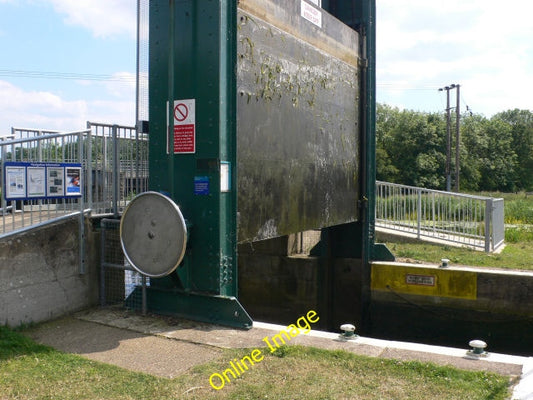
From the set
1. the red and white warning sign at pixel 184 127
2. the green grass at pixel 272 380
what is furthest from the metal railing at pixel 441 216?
the green grass at pixel 272 380

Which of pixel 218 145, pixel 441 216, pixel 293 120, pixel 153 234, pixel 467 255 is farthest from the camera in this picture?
pixel 441 216

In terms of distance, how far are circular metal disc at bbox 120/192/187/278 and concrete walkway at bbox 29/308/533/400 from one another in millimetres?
726

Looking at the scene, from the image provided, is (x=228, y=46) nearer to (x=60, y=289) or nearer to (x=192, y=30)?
(x=192, y=30)

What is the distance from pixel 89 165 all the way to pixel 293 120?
9.99 ft

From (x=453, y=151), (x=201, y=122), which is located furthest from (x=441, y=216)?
(x=453, y=151)

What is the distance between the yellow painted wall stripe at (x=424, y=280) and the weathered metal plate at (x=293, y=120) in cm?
145

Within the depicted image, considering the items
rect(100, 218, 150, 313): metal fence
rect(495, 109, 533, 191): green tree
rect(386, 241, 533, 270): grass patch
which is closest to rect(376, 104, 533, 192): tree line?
rect(495, 109, 533, 191): green tree

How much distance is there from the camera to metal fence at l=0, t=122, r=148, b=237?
6.60m

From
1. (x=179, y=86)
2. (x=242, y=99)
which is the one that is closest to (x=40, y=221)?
(x=179, y=86)

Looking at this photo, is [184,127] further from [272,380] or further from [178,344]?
[272,380]

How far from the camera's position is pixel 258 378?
4730 mm

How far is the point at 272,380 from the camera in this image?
4672 mm

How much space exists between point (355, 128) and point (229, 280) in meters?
5.18

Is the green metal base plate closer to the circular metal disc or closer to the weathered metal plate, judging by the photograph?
the circular metal disc
